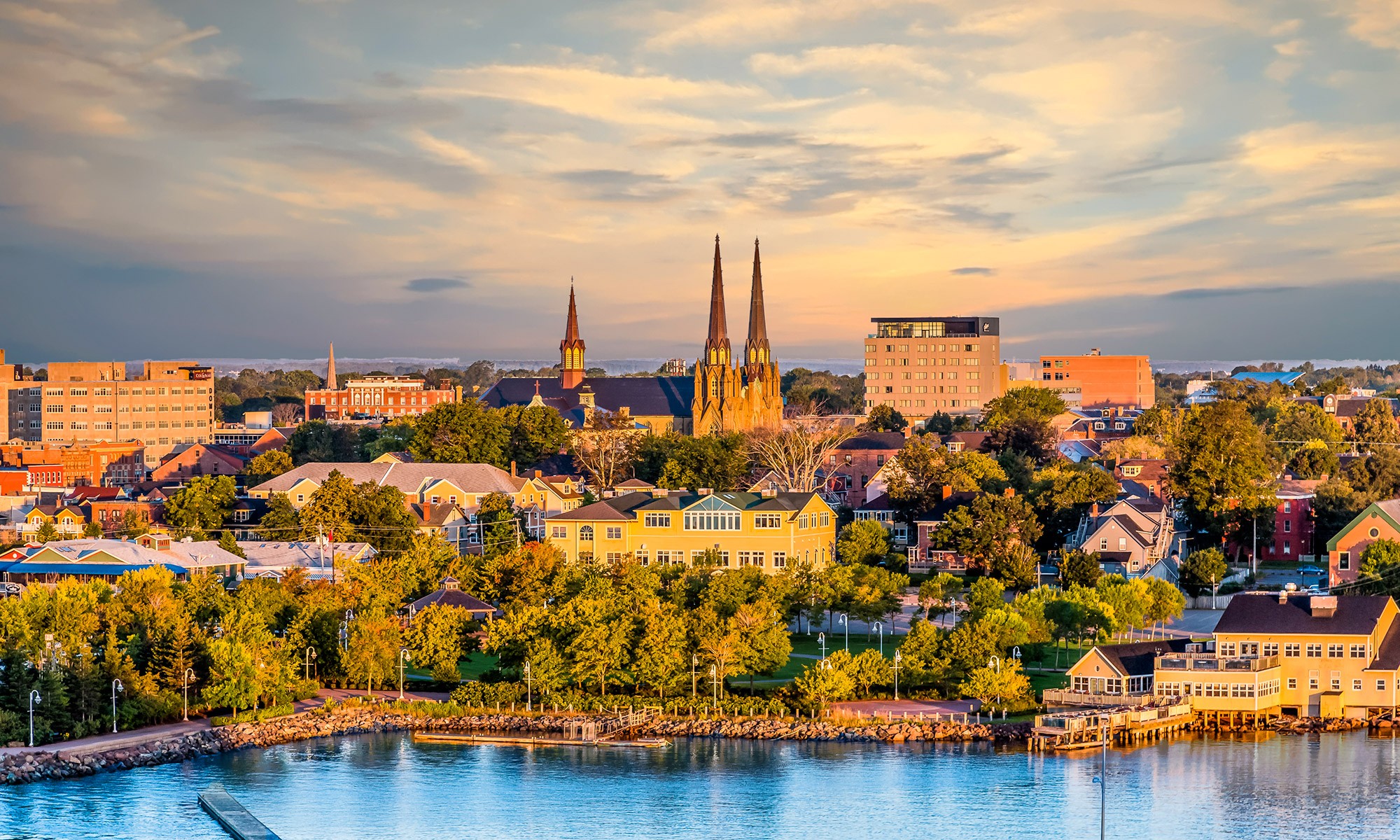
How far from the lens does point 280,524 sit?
3009 inches

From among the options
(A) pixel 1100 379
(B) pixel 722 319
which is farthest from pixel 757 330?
(A) pixel 1100 379

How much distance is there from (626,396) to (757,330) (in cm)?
1173

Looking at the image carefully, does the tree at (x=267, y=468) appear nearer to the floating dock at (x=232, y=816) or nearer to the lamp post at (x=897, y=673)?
the lamp post at (x=897, y=673)

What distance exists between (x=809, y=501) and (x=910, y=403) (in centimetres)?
8839

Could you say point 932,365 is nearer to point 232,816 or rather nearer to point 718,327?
point 718,327

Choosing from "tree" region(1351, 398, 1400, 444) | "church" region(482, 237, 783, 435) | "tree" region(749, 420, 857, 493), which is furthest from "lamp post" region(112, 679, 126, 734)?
"tree" region(1351, 398, 1400, 444)

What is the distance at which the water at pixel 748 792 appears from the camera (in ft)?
120

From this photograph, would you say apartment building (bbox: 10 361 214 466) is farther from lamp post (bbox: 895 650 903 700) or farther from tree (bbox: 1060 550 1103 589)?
lamp post (bbox: 895 650 903 700)

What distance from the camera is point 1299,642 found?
45.9 m

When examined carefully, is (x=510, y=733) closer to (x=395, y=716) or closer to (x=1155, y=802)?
(x=395, y=716)

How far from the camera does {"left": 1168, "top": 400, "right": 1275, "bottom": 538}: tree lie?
72.8 m

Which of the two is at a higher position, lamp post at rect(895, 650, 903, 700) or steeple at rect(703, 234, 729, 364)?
steeple at rect(703, 234, 729, 364)

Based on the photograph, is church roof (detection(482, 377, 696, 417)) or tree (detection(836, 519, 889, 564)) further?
church roof (detection(482, 377, 696, 417))

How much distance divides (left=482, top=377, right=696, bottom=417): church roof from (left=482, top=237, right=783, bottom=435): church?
48mm
